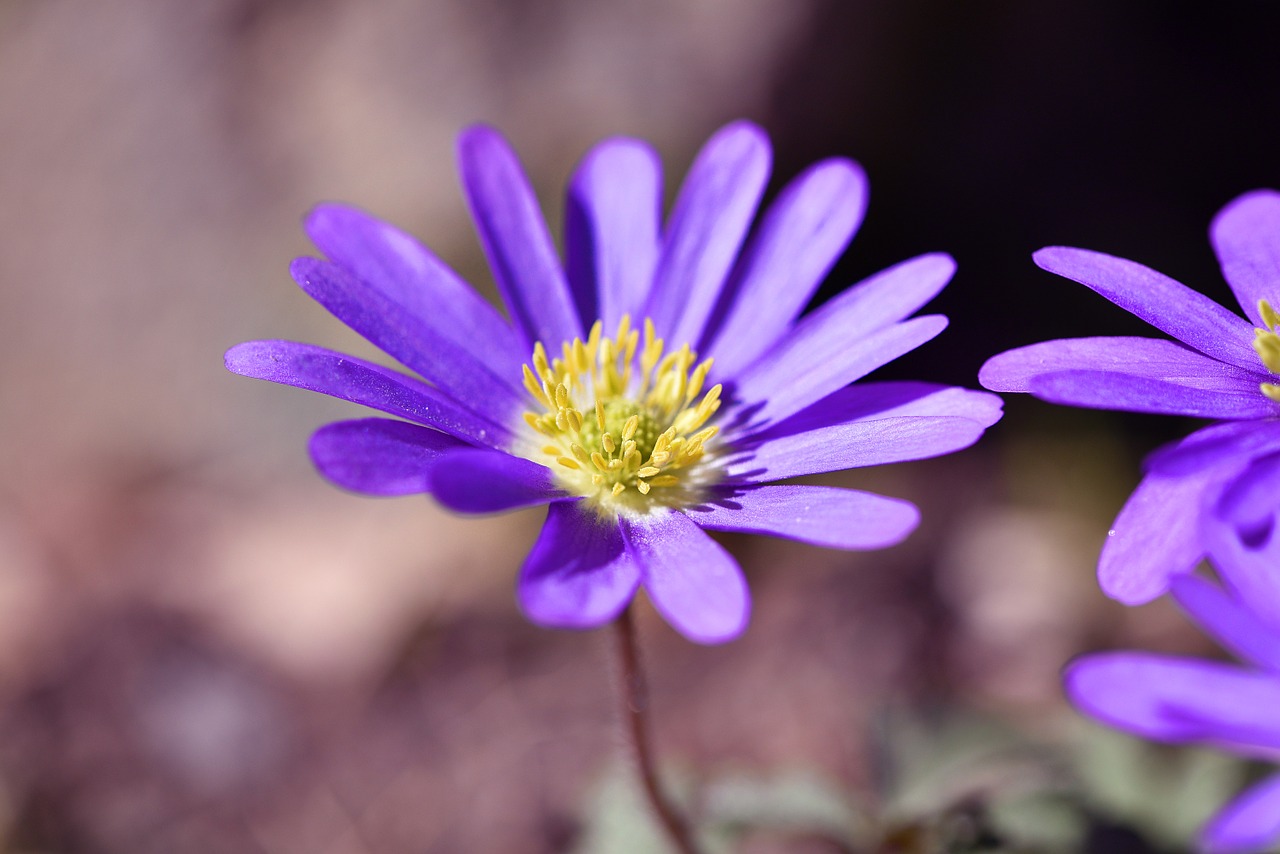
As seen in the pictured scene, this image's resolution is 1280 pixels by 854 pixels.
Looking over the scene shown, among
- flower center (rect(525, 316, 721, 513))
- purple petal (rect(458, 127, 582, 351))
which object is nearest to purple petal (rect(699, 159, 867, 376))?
flower center (rect(525, 316, 721, 513))

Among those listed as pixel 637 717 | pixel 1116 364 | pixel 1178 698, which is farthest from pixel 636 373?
pixel 1178 698

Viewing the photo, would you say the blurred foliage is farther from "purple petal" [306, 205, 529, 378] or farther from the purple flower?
"purple petal" [306, 205, 529, 378]

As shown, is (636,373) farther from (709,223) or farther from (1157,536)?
(1157,536)

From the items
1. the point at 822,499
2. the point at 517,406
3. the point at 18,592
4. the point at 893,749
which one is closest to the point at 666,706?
the point at 893,749

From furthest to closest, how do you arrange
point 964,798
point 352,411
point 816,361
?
point 352,411
point 964,798
point 816,361

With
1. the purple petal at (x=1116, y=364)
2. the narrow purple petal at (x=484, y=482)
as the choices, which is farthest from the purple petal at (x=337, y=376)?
the purple petal at (x=1116, y=364)

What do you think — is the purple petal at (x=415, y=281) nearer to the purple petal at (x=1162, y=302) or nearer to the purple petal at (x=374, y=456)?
the purple petal at (x=374, y=456)

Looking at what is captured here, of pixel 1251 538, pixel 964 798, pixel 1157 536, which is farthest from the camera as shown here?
pixel 964 798
